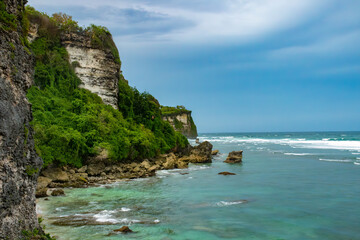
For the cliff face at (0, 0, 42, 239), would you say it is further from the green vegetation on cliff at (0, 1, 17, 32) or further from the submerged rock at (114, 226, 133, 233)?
the submerged rock at (114, 226, 133, 233)

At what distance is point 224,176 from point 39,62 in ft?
73.7

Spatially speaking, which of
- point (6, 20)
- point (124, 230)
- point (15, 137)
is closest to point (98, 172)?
point (124, 230)

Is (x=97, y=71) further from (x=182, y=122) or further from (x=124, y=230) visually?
(x=182, y=122)

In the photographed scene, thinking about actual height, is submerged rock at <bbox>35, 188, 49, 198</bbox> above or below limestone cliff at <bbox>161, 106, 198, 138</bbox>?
below

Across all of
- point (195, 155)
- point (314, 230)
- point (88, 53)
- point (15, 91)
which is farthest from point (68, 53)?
point (314, 230)

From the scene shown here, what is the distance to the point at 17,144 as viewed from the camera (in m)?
8.23

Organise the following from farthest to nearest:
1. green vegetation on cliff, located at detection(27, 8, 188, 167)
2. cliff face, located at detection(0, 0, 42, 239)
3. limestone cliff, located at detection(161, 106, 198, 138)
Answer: limestone cliff, located at detection(161, 106, 198, 138) < green vegetation on cliff, located at detection(27, 8, 188, 167) < cliff face, located at detection(0, 0, 42, 239)

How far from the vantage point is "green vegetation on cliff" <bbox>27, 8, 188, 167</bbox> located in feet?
79.4

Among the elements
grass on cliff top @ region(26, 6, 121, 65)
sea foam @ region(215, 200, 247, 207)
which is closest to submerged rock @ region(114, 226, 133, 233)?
sea foam @ region(215, 200, 247, 207)

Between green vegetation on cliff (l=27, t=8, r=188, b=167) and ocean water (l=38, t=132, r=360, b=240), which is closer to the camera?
ocean water (l=38, t=132, r=360, b=240)

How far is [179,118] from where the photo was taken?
352 ft

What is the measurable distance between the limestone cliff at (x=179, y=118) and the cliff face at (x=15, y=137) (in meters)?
90.6

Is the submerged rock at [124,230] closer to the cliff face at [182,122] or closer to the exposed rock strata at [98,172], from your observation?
the exposed rock strata at [98,172]

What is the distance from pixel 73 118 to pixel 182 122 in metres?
81.2
